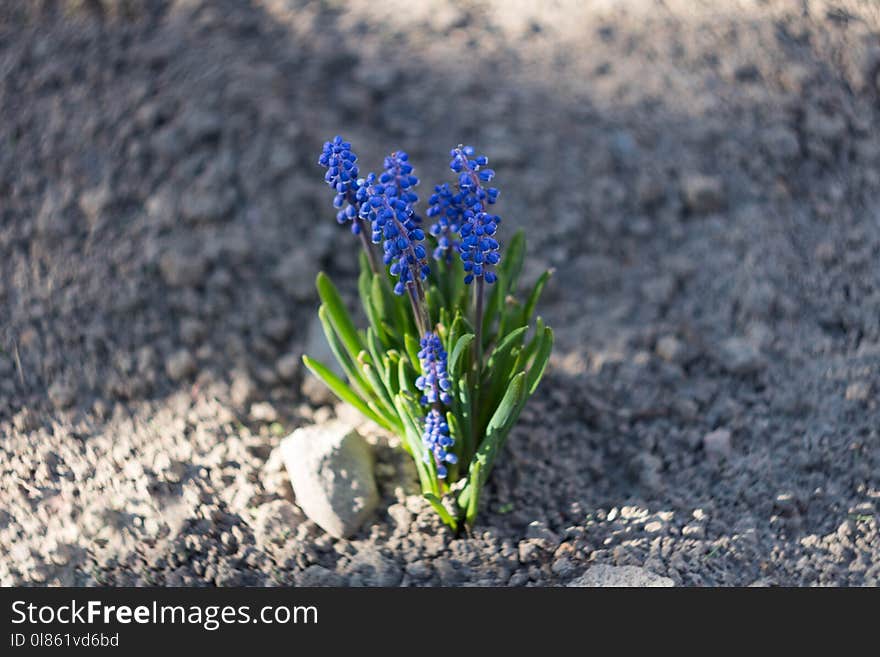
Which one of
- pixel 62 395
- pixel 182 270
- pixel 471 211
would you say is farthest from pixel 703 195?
pixel 62 395

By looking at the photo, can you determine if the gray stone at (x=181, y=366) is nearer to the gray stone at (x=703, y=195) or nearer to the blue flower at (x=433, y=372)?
the blue flower at (x=433, y=372)

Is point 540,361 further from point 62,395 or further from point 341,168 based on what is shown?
point 62,395

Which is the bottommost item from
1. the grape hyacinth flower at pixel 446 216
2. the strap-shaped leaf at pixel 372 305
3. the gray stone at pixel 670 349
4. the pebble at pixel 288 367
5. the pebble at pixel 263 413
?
the gray stone at pixel 670 349

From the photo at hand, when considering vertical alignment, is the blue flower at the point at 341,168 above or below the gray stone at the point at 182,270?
above

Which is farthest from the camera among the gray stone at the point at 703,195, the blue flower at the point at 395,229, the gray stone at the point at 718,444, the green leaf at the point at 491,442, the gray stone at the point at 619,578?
the gray stone at the point at 703,195

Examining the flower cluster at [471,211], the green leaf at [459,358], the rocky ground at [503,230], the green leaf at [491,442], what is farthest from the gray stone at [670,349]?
the flower cluster at [471,211]

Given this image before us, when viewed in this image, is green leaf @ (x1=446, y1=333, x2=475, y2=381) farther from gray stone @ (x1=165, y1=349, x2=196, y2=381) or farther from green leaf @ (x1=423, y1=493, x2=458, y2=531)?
gray stone @ (x1=165, y1=349, x2=196, y2=381)

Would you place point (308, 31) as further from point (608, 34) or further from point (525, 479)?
point (525, 479)
